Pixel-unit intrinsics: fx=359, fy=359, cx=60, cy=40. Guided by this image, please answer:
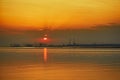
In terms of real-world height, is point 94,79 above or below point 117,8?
below

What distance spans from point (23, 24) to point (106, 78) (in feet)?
5.67

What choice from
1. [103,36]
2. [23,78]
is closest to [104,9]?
[103,36]

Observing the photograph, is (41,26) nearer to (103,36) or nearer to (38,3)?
(38,3)

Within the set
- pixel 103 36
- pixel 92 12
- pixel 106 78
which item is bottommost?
pixel 106 78

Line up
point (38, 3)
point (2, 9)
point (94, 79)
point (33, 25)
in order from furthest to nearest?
point (94, 79), point (33, 25), point (38, 3), point (2, 9)

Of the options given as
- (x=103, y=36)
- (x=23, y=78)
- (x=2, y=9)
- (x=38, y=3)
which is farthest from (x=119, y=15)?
(x=23, y=78)

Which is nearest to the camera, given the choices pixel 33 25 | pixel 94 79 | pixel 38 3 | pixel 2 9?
pixel 2 9

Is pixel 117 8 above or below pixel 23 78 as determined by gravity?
above

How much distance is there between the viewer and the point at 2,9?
6.88 feet

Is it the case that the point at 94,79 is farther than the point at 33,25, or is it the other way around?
the point at 94,79

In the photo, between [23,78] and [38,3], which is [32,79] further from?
[38,3]

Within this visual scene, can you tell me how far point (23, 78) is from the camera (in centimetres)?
387

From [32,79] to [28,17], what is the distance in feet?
4.73

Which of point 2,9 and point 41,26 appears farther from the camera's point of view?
point 41,26
